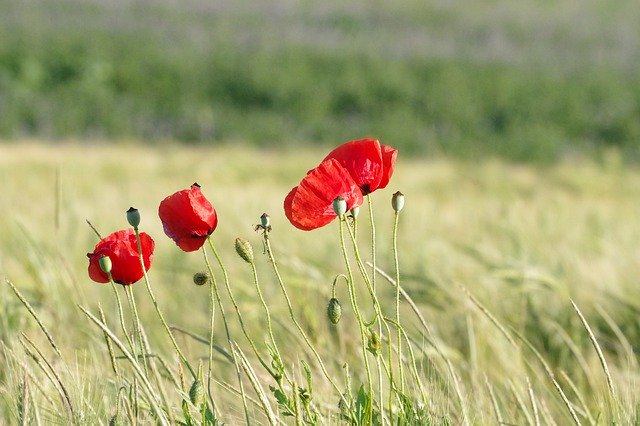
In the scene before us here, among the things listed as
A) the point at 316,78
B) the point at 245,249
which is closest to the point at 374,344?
the point at 245,249

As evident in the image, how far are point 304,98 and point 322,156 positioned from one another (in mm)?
3129

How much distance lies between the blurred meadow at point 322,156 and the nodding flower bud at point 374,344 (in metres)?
0.07

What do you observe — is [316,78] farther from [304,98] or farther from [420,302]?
[420,302]

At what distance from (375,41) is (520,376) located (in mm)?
11211

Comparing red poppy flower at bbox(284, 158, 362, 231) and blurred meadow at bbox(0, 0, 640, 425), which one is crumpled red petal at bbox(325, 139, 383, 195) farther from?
blurred meadow at bbox(0, 0, 640, 425)

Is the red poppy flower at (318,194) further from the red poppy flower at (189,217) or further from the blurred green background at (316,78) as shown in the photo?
the blurred green background at (316,78)

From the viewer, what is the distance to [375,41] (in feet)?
40.4

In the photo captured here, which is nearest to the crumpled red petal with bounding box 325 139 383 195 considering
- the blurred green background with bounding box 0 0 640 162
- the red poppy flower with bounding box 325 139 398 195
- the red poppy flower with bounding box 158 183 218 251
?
the red poppy flower with bounding box 325 139 398 195

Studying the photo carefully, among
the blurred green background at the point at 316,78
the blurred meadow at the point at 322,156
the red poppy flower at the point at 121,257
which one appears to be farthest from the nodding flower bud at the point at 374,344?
the blurred green background at the point at 316,78

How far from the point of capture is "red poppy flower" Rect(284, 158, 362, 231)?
79cm

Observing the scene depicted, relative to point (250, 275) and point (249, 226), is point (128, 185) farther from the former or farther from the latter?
point (250, 275)

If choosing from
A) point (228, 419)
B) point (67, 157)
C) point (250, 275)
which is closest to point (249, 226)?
point (250, 275)

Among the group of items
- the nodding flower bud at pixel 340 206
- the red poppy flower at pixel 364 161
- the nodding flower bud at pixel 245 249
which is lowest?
the nodding flower bud at pixel 245 249

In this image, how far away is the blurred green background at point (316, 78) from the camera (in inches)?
341
